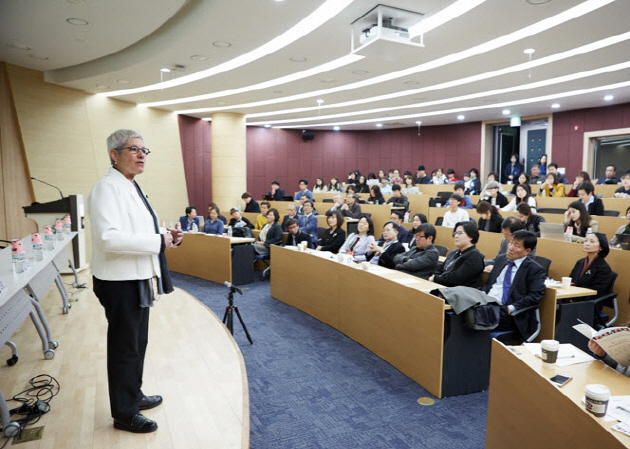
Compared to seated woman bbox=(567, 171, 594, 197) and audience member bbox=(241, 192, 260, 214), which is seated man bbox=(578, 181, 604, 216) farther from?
audience member bbox=(241, 192, 260, 214)

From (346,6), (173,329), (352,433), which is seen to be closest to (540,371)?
(352,433)

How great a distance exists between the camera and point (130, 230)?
2.15m

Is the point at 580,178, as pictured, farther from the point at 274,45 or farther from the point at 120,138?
the point at 120,138

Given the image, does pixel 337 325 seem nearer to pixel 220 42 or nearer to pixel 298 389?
pixel 298 389

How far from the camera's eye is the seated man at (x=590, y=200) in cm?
633

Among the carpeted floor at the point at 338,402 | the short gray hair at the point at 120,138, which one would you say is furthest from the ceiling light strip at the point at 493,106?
the short gray hair at the point at 120,138

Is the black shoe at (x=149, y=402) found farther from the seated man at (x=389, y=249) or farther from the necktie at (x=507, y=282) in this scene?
the seated man at (x=389, y=249)

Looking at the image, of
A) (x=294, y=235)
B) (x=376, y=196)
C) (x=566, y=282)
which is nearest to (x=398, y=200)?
(x=376, y=196)

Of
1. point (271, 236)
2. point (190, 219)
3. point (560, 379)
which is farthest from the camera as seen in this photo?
point (190, 219)

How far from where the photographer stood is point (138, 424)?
2281 millimetres

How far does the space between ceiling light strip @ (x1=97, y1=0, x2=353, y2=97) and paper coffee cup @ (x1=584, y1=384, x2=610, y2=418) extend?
4305 mm

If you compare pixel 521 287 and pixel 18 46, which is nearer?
pixel 521 287

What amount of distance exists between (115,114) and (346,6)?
681 centimetres

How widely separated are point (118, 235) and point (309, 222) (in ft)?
20.2
